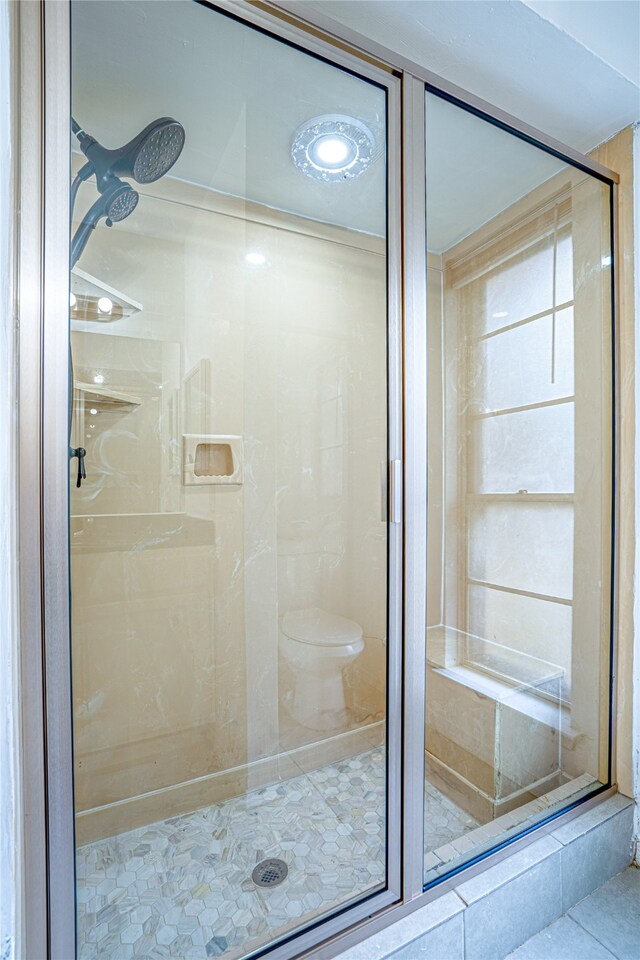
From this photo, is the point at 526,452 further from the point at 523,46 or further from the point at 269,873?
the point at 269,873

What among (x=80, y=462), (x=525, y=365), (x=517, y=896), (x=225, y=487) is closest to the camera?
(x=80, y=462)

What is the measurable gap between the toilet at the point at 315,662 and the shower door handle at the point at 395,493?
40 centimetres

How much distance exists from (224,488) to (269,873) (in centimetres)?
98

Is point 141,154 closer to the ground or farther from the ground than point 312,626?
farther from the ground

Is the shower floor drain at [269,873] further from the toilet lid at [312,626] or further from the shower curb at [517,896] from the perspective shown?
the toilet lid at [312,626]

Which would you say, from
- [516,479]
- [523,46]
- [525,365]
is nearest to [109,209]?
Result: [523,46]

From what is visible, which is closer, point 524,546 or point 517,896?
point 517,896

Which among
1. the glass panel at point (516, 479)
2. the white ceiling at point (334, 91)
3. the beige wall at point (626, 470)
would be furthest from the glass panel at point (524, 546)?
the white ceiling at point (334, 91)

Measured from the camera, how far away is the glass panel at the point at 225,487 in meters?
1.10

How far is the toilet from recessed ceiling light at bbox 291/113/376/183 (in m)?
1.25

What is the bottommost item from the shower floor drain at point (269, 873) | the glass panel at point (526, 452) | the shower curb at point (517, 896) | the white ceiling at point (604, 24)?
the shower curb at point (517, 896)

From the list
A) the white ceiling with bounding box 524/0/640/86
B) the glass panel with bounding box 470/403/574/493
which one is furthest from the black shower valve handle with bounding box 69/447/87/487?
the white ceiling with bounding box 524/0/640/86

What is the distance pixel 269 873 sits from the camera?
119 centimetres

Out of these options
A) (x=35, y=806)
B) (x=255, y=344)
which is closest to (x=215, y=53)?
(x=255, y=344)
